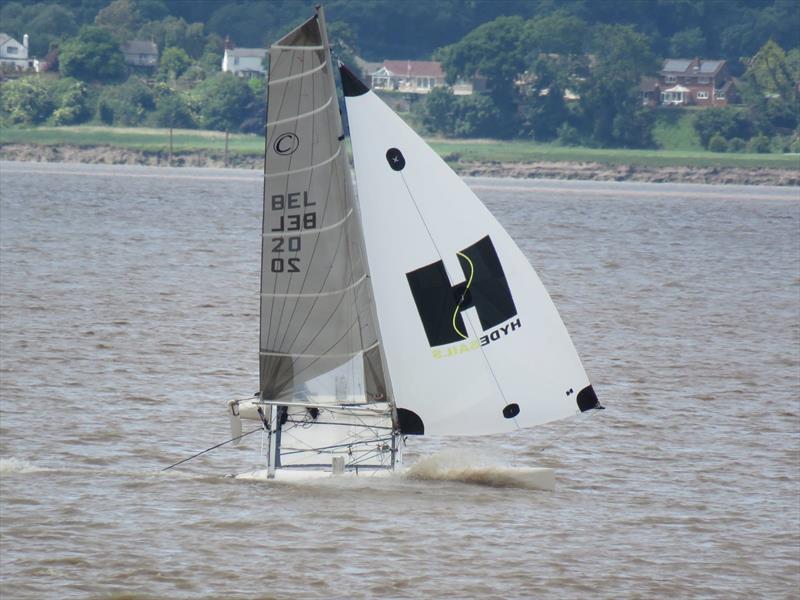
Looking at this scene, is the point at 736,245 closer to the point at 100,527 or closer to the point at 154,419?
the point at 154,419

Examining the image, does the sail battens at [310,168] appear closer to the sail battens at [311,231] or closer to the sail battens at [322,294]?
the sail battens at [311,231]

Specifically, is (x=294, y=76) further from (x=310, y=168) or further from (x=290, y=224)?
(x=290, y=224)

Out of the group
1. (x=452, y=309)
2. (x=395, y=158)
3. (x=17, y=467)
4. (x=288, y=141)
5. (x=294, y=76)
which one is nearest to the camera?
(x=294, y=76)

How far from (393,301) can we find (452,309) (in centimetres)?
79

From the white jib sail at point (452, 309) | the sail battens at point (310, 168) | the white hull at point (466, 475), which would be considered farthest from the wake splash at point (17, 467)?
the sail battens at point (310, 168)

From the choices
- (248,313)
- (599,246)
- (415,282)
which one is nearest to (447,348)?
(415,282)

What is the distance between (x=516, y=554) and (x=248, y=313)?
1092 inches

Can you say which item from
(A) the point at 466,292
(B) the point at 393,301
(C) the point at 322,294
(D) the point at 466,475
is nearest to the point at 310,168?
(C) the point at 322,294

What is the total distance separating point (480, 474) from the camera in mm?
23766

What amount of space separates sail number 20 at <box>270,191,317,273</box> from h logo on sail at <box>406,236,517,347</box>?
60.4 inches

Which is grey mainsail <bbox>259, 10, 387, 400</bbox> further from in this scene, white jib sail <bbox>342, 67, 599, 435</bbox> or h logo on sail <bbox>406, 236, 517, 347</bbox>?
h logo on sail <bbox>406, 236, 517, 347</bbox>

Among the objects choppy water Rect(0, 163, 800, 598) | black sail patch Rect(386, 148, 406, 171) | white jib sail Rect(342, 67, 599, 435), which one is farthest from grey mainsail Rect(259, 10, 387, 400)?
choppy water Rect(0, 163, 800, 598)

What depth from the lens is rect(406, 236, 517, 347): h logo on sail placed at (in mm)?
21453

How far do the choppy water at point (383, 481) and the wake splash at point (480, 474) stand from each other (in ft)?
0.41
